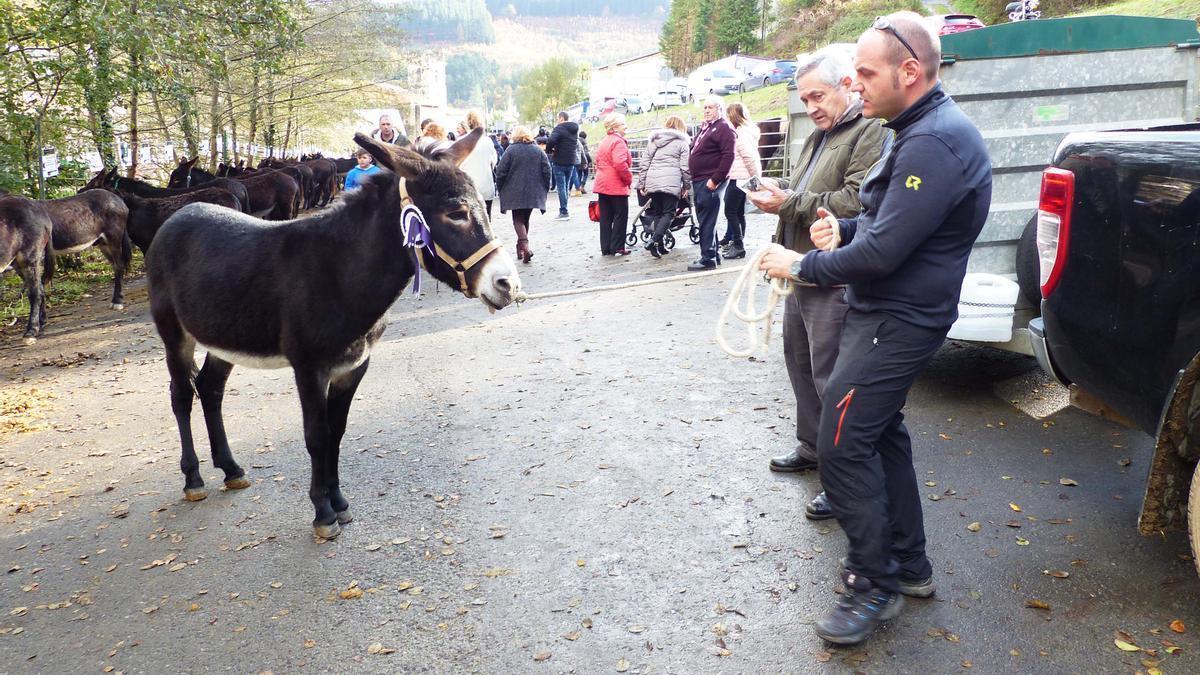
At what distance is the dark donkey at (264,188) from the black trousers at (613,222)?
794cm

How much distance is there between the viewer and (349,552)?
13.6ft

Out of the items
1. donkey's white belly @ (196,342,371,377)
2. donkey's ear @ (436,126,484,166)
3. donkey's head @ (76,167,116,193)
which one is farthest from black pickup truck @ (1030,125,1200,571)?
donkey's head @ (76,167,116,193)

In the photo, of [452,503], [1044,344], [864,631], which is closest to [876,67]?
[1044,344]

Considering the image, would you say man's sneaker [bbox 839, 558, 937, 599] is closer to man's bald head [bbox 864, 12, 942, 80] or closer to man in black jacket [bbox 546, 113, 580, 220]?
man's bald head [bbox 864, 12, 942, 80]

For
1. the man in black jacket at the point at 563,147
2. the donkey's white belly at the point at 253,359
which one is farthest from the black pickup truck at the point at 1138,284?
the man in black jacket at the point at 563,147

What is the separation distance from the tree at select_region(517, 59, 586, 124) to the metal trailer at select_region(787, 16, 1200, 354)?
11773 cm

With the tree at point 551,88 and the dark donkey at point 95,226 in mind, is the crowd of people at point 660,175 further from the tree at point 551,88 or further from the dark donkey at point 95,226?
the tree at point 551,88

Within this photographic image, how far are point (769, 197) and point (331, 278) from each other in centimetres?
230

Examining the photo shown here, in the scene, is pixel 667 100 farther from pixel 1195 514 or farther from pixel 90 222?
pixel 1195 514

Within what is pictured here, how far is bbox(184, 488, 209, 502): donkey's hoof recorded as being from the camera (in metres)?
4.91

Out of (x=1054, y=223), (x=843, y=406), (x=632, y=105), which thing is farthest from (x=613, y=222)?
(x=632, y=105)

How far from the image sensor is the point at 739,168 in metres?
11.4

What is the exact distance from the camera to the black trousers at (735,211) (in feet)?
39.8

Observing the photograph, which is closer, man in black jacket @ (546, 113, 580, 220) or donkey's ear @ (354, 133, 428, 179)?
donkey's ear @ (354, 133, 428, 179)
